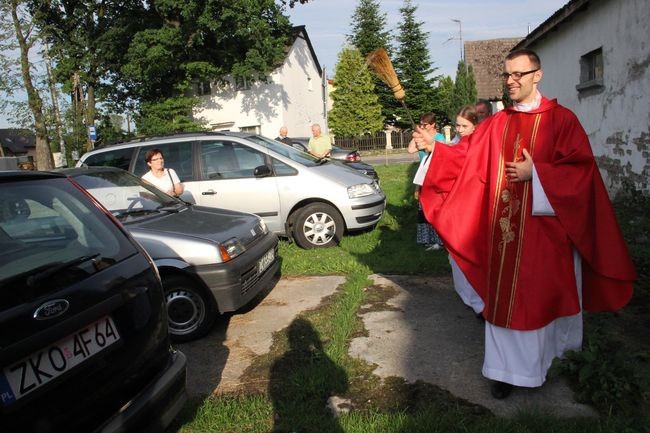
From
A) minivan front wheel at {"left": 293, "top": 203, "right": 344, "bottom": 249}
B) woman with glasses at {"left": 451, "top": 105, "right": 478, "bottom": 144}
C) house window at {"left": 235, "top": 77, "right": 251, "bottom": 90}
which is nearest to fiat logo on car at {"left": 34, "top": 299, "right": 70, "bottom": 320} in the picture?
woman with glasses at {"left": 451, "top": 105, "right": 478, "bottom": 144}

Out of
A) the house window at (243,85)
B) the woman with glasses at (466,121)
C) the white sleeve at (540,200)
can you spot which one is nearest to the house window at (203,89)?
the house window at (243,85)

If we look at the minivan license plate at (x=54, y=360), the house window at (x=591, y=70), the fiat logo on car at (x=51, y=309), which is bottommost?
the minivan license plate at (x=54, y=360)

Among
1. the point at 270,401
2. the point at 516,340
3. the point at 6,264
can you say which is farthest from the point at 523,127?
the point at 6,264

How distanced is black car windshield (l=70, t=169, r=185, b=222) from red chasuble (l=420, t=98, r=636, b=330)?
3.17 m

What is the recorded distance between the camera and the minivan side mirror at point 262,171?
23.2 ft

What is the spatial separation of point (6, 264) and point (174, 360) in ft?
3.27

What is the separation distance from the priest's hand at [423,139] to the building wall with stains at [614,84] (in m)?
5.65

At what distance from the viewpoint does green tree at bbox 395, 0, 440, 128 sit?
42688 mm

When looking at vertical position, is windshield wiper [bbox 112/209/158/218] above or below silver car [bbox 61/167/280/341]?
above

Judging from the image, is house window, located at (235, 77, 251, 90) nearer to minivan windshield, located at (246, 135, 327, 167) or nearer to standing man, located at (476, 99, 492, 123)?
minivan windshield, located at (246, 135, 327, 167)

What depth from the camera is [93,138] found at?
78.8 feet

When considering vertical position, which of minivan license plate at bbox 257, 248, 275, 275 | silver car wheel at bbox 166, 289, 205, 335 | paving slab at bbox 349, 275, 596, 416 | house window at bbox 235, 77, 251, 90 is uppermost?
house window at bbox 235, 77, 251, 90

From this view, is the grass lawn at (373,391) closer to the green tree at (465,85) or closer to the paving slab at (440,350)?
the paving slab at (440,350)

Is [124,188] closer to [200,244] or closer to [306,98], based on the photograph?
[200,244]
